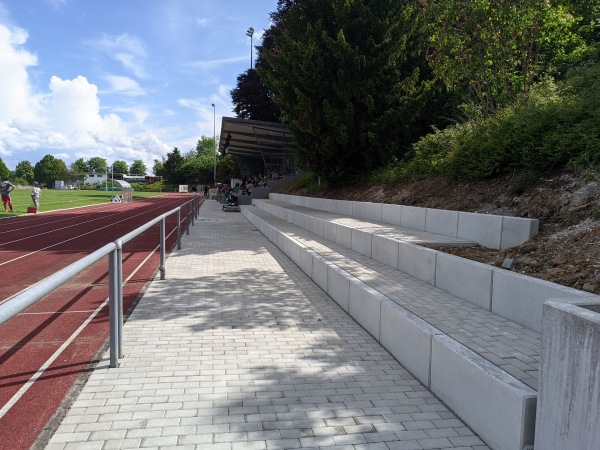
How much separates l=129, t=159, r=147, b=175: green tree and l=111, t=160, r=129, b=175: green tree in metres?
2.09

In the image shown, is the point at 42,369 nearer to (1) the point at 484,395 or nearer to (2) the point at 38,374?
(2) the point at 38,374

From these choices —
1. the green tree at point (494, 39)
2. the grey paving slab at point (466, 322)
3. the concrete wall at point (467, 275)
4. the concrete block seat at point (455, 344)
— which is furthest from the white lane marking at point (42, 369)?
the green tree at point (494, 39)

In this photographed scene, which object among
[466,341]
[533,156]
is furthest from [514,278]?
[533,156]

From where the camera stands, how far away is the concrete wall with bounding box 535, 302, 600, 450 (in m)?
2.10

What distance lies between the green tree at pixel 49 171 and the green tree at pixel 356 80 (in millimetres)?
153693

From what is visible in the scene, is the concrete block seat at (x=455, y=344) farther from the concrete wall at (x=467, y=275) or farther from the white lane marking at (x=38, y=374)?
the white lane marking at (x=38, y=374)

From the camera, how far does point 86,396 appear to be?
343 cm

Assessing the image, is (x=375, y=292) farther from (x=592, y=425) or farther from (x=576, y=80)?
(x=576, y=80)

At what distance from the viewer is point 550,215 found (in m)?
6.62

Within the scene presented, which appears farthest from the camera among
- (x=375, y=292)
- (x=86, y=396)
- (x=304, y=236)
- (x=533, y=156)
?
(x=304, y=236)

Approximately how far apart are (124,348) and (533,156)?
24.1ft

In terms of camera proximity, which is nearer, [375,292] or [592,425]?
[592,425]

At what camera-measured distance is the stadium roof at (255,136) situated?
29.1 metres

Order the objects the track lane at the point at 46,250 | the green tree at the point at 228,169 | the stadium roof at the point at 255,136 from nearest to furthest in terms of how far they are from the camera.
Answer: the track lane at the point at 46,250
the stadium roof at the point at 255,136
the green tree at the point at 228,169
